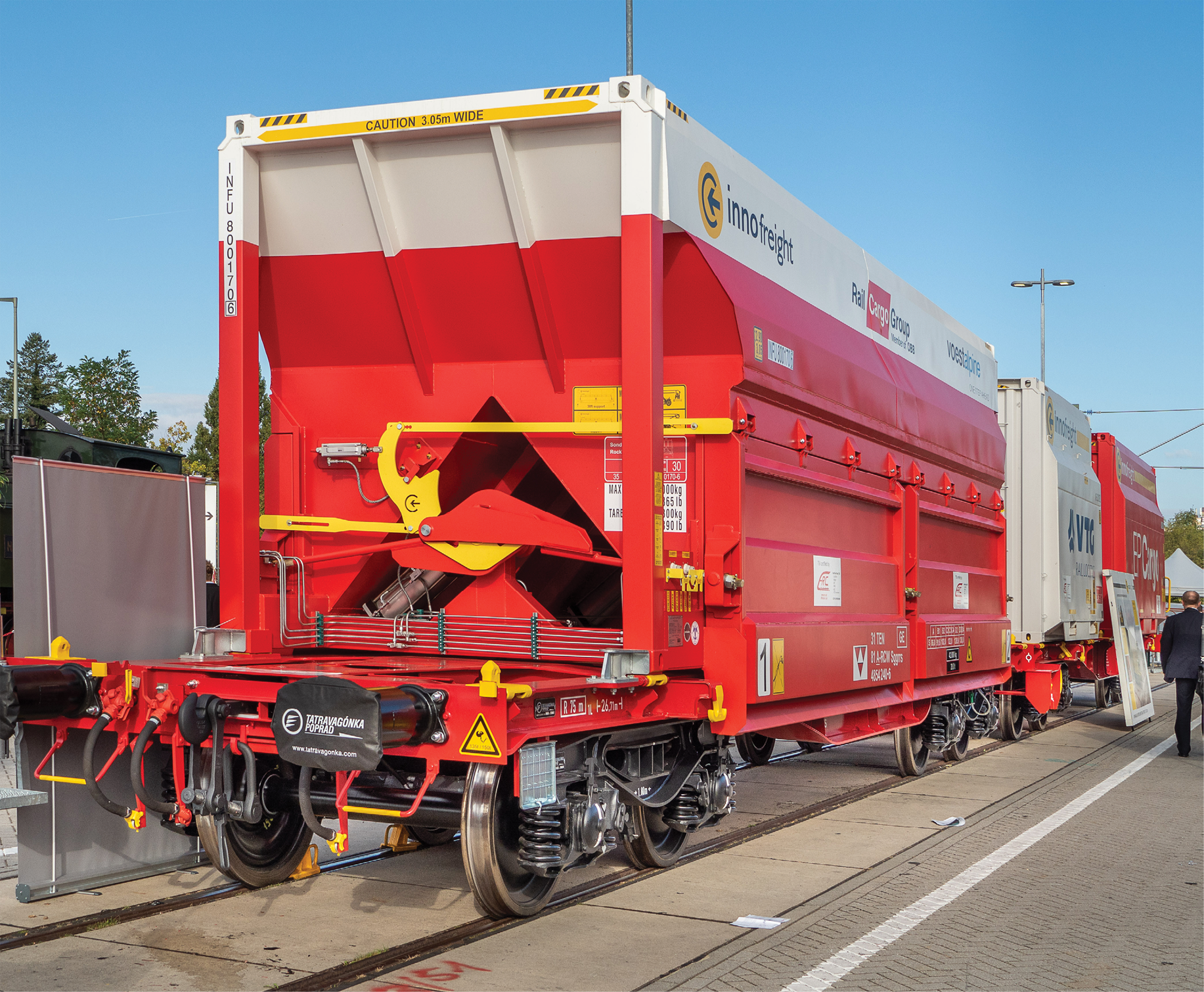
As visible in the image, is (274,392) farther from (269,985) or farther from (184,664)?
(269,985)

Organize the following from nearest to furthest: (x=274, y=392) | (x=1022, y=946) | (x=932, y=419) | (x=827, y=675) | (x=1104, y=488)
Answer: (x=1022, y=946)
(x=274, y=392)
(x=827, y=675)
(x=932, y=419)
(x=1104, y=488)

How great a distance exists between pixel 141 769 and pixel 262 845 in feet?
3.53

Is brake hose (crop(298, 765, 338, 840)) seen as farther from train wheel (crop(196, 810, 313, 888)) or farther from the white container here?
the white container

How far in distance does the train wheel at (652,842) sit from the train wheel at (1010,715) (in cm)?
779

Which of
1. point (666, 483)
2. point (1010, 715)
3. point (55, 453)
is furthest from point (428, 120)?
point (1010, 715)

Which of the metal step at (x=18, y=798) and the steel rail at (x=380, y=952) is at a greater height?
the metal step at (x=18, y=798)

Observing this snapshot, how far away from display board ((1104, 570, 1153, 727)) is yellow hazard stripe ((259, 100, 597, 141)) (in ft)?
38.0

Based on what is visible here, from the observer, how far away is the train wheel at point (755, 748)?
11781 millimetres

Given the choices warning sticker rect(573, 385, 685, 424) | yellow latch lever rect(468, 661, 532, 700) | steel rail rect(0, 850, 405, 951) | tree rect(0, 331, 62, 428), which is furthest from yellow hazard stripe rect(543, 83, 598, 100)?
tree rect(0, 331, 62, 428)

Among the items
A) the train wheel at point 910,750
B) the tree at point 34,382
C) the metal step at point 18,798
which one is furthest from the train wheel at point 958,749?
the tree at point 34,382

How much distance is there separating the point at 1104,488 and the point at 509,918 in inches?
584

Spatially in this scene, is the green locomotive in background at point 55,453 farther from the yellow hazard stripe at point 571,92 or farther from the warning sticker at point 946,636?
the warning sticker at point 946,636

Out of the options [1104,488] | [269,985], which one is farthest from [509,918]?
[1104,488]

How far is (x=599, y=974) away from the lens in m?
5.10
